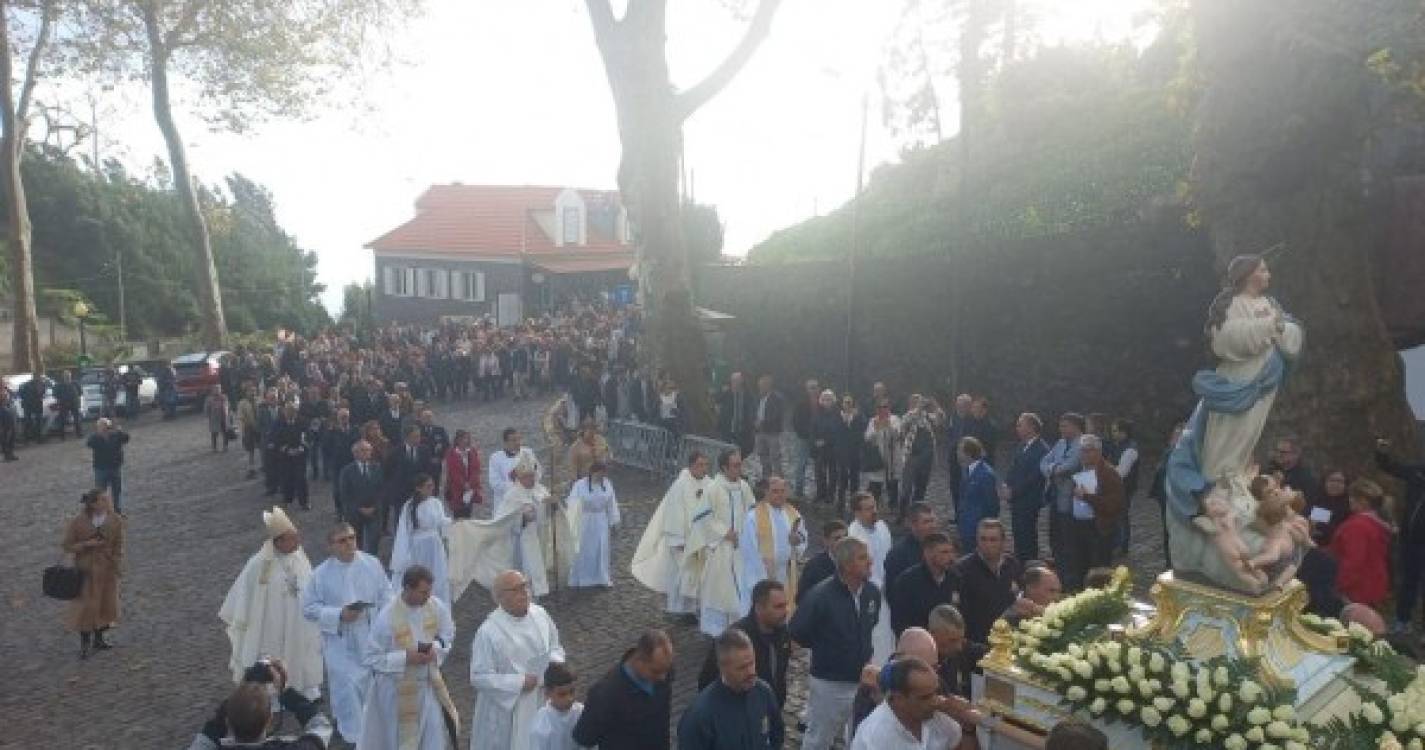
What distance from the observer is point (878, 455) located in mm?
15320

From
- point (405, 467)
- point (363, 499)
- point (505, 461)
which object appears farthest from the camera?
point (405, 467)

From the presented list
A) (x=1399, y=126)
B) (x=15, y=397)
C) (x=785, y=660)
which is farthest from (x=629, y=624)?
(x=15, y=397)

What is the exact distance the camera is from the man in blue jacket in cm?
747

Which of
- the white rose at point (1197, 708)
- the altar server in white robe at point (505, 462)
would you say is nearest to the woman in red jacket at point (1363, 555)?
the white rose at point (1197, 708)

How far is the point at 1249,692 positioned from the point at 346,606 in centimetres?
607

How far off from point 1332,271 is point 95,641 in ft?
42.2

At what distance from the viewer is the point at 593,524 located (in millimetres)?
12609

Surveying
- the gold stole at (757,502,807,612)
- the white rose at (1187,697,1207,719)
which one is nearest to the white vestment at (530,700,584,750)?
the white rose at (1187,697,1207,719)

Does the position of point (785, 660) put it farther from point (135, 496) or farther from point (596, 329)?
point (596, 329)

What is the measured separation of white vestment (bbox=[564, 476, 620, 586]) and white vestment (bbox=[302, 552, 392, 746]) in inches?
153

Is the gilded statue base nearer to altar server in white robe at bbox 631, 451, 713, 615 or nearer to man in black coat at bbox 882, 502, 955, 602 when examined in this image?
man in black coat at bbox 882, 502, 955, 602

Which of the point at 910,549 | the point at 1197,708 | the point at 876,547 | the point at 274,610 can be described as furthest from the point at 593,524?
the point at 1197,708

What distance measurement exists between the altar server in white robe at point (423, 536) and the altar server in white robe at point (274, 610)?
1596mm

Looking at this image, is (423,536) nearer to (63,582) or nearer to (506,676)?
(63,582)
